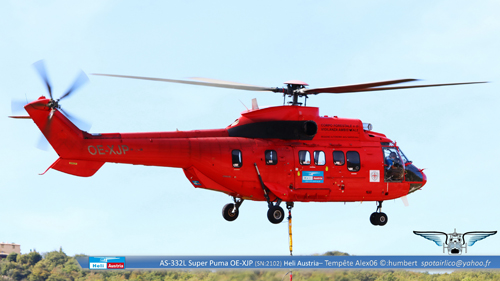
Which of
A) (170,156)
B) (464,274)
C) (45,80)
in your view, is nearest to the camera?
(45,80)

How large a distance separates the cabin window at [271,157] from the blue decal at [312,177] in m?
1.41

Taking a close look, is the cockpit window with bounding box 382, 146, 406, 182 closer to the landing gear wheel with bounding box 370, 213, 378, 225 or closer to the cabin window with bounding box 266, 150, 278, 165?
the landing gear wheel with bounding box 370, 213, 378, 225

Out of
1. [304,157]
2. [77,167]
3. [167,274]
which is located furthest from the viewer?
[304,157]

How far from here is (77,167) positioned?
25.6m

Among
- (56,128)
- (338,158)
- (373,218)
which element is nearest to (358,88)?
(338,158)

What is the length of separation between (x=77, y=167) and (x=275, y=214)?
869 centimetres

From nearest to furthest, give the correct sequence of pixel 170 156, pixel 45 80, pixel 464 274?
pixel 45 80, pixel 170 156, pixel 464 274

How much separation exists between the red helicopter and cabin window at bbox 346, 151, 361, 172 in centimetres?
5

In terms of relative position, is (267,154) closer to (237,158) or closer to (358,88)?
(237,158)

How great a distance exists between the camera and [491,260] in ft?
90.2

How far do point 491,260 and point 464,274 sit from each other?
1603mm

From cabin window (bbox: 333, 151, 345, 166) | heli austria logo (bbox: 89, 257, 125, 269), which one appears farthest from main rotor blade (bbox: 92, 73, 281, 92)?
heli austria logo (bbox: 89, 257, 125, 269)

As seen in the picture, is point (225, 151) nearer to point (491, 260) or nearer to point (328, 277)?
point (328, 277)

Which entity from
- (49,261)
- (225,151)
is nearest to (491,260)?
(225,151)
